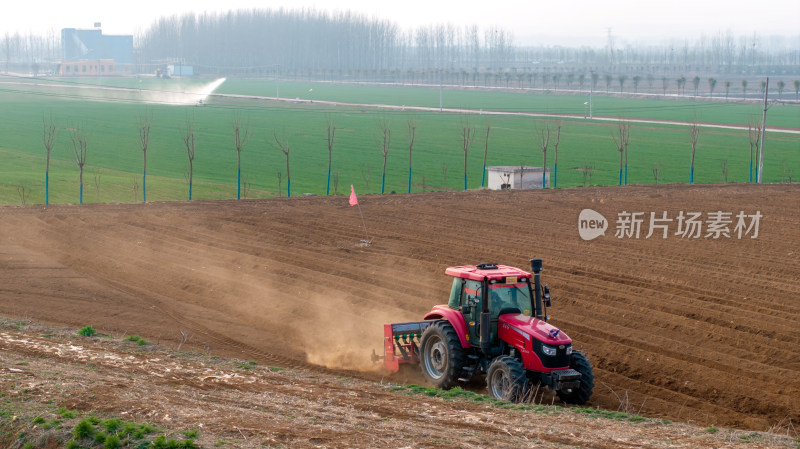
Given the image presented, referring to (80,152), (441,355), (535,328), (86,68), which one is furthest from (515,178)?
(86,68)

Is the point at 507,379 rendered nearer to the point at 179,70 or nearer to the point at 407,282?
the point at 407,282

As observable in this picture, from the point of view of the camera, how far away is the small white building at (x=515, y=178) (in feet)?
135

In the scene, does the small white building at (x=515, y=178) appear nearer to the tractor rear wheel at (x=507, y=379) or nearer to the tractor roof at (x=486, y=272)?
the tractor roof at (x=486, y=272)

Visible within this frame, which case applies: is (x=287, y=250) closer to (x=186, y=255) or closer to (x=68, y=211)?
(x=186, y=255)

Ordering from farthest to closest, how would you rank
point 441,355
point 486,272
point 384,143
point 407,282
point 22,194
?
1. point 384,143
2. point 22,194
3. point 407,282
4. point 441,355
5. point 486,272

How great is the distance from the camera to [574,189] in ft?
132

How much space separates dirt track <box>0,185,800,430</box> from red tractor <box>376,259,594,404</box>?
5.41 feet

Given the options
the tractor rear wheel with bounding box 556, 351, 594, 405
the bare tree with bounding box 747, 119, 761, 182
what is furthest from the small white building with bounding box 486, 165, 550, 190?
the tractor rear wheel with bounding box 556, 351, 594, 405

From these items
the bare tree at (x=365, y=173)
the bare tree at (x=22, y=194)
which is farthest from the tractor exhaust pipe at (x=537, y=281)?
the bare tree at (x=365, y=173)

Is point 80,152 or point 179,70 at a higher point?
point 179,70

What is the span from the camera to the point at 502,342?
12.5m

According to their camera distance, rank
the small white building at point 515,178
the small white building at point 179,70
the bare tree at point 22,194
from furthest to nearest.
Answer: the small white building at point 179,70, the small white building at point 515,178, the bare tree at point 22,194

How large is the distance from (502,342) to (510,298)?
696 mm

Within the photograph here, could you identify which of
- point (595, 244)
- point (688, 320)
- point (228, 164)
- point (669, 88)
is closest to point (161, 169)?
point (228, 164)
